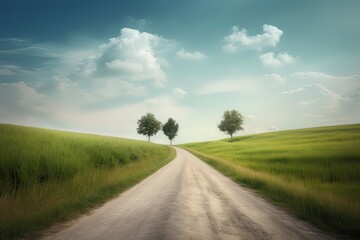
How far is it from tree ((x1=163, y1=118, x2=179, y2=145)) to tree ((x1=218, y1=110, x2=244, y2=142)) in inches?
1157

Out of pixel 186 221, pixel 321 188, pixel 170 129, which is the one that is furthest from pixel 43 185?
pixel 170 129

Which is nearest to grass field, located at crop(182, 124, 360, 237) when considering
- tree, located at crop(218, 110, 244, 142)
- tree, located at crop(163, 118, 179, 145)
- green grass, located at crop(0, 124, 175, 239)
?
green grass, located at crop(0, 124, 175, 239)

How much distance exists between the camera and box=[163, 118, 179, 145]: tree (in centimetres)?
13400

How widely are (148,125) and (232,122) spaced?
30.7 m

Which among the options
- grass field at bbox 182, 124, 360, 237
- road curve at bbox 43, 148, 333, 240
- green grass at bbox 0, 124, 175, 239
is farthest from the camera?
grass field at bbox 182, 124, 360, 237

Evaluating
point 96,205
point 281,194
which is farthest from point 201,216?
point 281,194

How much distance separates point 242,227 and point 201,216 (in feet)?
4.26

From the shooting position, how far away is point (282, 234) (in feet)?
22.1

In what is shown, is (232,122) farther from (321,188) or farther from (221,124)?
(321,188)

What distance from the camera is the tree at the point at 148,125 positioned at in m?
109

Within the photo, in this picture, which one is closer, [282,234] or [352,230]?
[282,234]

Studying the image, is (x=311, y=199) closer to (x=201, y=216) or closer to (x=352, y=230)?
(x=352, y=230)

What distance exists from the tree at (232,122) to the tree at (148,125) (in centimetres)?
2466

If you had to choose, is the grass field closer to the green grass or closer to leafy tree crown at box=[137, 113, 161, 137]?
the green grass
